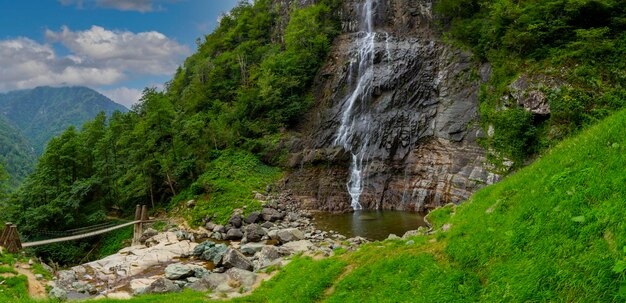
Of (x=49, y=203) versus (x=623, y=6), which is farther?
(x=49, y=203)

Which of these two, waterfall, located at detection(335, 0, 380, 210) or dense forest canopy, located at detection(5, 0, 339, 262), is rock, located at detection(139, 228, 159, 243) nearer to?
dense forest canopy, located at detection(5, 0, 339, 262)

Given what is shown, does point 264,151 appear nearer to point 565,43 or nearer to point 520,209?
point 565,43

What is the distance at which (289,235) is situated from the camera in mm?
21172

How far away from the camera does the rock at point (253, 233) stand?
2202cm

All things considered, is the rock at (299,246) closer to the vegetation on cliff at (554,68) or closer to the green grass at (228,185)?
the green grass at (228,185)

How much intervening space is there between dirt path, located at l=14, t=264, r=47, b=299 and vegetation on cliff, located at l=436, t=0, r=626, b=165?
2339 centimetres

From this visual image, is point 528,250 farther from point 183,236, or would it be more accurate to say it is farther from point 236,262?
point 183,236

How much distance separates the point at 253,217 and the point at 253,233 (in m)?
3.29

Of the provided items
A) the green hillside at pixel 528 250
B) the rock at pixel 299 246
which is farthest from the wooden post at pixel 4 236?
the green hillside at pixel 528 250

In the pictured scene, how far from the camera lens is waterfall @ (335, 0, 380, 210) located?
31020 mm

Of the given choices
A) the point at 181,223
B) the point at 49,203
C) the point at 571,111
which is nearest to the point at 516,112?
the point at 571,111

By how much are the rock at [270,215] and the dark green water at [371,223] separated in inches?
110

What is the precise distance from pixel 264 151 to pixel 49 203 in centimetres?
1884

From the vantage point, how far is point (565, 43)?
75.1 feet
